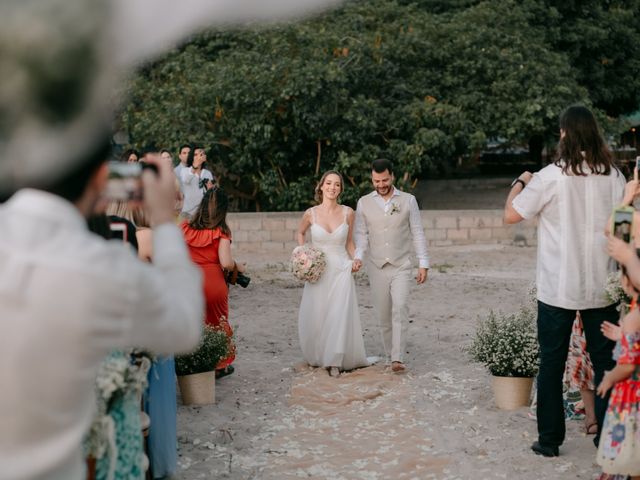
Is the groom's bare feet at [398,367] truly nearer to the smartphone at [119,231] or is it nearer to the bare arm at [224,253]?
the bare arm at [224,253]

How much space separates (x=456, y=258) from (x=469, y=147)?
12.5ft

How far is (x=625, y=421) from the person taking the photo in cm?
455

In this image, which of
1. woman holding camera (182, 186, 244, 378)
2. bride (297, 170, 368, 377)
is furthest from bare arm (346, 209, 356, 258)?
woman holding camera (182, 186, 244, 378)

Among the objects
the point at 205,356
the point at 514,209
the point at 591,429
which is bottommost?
the point at 591,429

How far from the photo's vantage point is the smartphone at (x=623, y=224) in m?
4.55

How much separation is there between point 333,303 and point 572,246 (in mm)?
3506

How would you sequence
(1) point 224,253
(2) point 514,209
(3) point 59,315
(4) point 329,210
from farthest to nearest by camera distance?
1. (4) point 329,210
2. (1) point 224,253
3. (2) point 514,209
4. (3) point 59,315

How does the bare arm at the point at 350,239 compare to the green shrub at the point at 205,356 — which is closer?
the green shrub at the point at 205,356

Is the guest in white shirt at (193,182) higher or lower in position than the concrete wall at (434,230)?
higher

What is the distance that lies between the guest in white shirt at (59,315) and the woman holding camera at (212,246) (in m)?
5.78

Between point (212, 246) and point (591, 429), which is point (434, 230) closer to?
point (212, 246)

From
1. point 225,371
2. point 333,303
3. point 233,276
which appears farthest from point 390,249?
point 225,371

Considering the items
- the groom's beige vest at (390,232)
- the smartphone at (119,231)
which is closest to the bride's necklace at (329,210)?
the groom's beige vest at (390,232)

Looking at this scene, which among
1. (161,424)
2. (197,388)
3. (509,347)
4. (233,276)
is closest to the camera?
(161,424)
